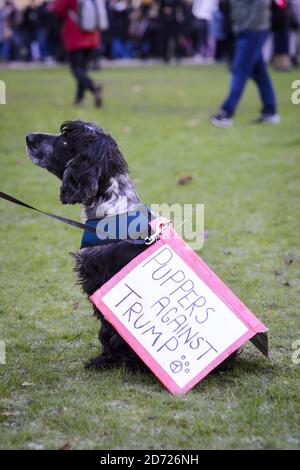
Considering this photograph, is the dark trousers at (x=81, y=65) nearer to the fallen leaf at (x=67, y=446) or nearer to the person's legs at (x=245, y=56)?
the person's legs at (x=245, y=56)

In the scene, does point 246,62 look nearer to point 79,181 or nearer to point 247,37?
point 247,37

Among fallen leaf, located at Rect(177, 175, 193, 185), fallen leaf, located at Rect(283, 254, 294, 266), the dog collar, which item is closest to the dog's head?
the dog collar

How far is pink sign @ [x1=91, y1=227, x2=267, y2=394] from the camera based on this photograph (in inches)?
151

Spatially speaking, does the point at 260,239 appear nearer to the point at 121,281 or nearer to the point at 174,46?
the point at 121,281

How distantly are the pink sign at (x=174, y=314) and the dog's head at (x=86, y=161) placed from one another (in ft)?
1.49

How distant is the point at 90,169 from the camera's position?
383 cm

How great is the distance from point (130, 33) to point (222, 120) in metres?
15.9

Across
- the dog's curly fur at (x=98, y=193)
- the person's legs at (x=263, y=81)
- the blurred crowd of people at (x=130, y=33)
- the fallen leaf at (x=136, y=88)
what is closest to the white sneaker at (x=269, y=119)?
the person's legs at (x=263, y=81)

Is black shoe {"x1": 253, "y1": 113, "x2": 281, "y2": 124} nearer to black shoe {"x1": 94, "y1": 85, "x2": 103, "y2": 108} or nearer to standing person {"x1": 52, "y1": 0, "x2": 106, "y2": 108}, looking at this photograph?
black shoe {"x1": 94, "y1": 85, "x2": 103, "y2": 108}

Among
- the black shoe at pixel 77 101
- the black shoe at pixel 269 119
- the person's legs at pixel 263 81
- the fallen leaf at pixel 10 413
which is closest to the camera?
the fallen leaf at pixel 10 413

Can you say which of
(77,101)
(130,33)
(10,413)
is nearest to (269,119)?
(77,101)

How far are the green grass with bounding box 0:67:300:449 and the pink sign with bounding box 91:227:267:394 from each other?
18 centimetres

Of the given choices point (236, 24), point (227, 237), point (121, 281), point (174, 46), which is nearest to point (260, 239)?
point (227, 237)

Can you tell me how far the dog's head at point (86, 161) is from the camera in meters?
3.83
